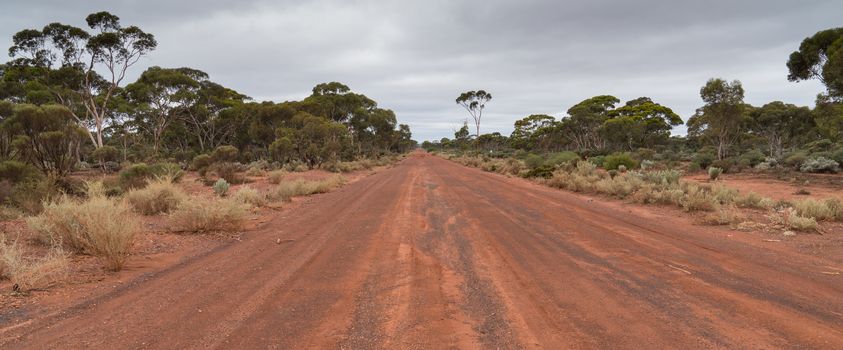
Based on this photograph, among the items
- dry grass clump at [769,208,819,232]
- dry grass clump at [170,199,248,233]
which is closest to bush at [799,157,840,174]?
dry grass clump at [769,208,819,232]

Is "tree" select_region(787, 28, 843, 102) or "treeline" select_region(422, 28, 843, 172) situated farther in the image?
"treeline" select_region(422, 28, 843, 172)

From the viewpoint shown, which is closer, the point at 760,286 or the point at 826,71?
the point at 760,286

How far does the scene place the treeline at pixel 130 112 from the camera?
52.5 ft

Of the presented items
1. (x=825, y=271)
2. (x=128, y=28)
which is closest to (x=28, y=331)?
(x=825, y=271)

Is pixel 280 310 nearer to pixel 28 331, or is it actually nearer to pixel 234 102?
pixel 28 331

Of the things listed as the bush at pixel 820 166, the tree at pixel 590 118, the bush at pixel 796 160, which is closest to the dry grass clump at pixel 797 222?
the bush at pixel 820 166

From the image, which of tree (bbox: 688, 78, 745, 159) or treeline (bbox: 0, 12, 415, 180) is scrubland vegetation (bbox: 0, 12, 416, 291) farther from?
tree (bbox: 688, 78, 745, 159)

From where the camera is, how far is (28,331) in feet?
12.0

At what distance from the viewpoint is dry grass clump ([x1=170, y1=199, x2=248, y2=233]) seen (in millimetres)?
8125

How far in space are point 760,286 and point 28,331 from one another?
7.26 metres

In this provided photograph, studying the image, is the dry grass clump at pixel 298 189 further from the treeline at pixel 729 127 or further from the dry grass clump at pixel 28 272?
the treeline at pixel 729 127

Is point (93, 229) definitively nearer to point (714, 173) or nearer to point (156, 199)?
point (156, 199)

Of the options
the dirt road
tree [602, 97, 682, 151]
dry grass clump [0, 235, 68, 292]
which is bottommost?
the dirt road

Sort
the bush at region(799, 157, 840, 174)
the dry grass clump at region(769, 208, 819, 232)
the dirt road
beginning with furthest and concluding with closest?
1. the bush at region(799, 157, 840, 174)
2. the dry grass clump at region(769, 208, 819, 232)
3. the dirt road
